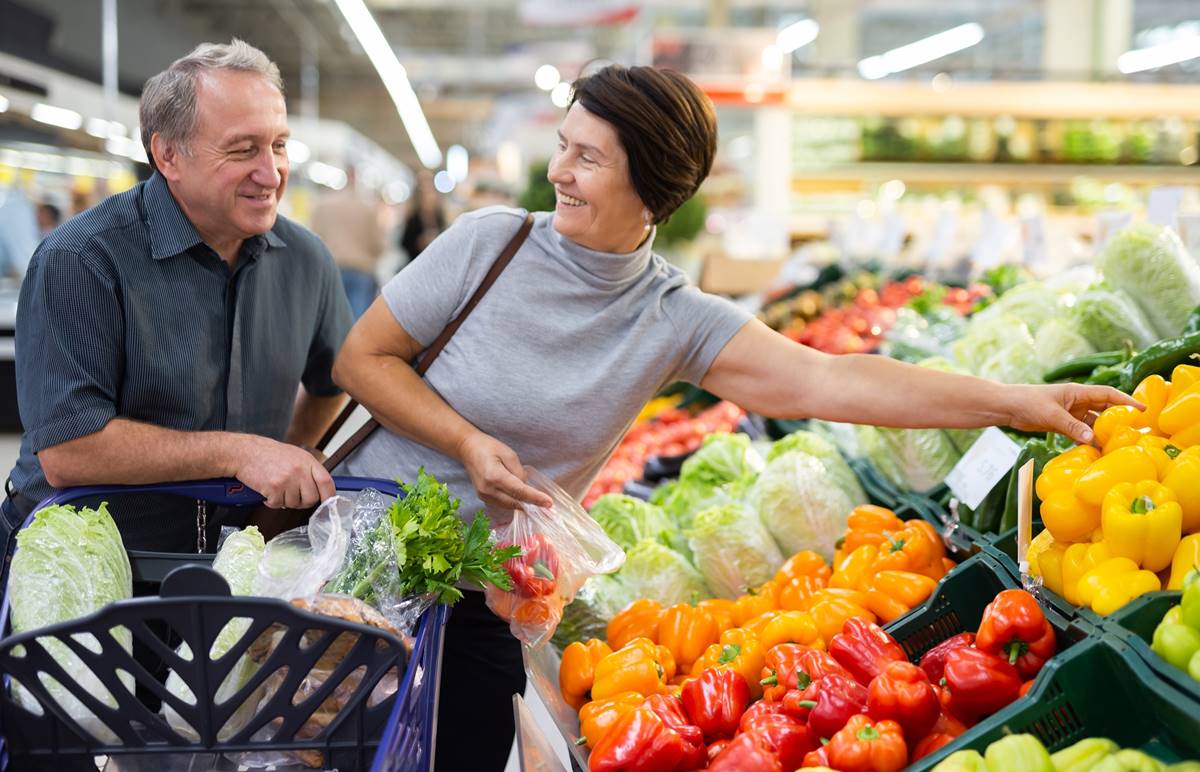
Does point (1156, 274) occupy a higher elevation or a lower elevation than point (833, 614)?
higher

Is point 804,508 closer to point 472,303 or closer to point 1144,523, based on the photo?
point 472,303

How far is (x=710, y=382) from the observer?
2482 mm

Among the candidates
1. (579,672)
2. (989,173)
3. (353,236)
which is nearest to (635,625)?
(579,672)

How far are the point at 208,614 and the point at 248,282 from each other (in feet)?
4.34

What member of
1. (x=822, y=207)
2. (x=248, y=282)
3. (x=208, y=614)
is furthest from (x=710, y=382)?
(x=822, y=207)

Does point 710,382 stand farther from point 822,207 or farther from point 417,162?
point 417,162

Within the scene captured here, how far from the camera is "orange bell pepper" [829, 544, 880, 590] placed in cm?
240

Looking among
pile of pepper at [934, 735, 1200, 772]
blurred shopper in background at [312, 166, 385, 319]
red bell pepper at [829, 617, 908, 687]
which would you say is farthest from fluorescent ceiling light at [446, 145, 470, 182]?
pile of pepper at [934, 735, 1200, 772]

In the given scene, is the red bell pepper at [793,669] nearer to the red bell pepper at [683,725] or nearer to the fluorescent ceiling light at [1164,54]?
the red bell pepper at [683,725]

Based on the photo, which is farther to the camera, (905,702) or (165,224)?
(165,224)

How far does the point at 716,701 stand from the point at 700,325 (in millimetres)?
835

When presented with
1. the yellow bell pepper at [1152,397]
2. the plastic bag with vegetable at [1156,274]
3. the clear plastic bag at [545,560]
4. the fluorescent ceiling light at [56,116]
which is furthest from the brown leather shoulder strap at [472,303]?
the fluorescent ceiling light at [56,116]

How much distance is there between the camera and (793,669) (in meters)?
1.92

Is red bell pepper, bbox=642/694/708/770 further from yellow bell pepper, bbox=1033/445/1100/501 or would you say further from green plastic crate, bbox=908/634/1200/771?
yellow bell pepper, bbox=1033/445/1100/501
